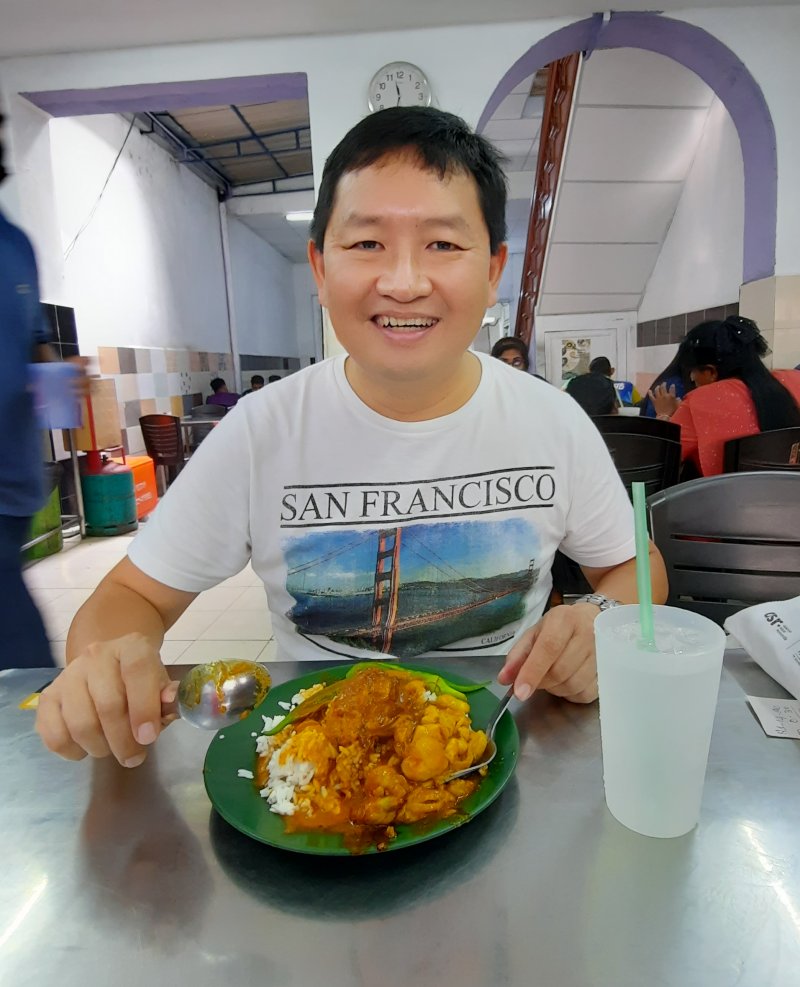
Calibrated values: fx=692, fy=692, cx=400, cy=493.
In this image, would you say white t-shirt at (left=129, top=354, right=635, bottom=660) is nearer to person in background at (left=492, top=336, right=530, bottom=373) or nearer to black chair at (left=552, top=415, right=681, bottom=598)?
black chair at (left=552, top=415, right=681, bottom=598)

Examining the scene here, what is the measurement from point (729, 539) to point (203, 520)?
3.35 feet

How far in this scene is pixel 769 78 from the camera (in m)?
3.75

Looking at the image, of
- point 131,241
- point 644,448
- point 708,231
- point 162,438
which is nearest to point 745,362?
point 644,448

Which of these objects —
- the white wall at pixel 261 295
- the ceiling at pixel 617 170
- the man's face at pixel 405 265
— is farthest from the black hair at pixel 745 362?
the white wall at pixel 261 295

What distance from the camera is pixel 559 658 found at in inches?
34.1

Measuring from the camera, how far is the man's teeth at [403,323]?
1.05 metres

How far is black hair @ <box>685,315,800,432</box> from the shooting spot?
118 inches

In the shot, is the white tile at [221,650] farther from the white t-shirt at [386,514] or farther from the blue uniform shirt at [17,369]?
the white t-shirt at [386,514]

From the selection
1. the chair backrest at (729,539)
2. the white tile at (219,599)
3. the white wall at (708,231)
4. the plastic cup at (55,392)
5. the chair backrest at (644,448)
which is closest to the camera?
the chair backrest at (729,539)

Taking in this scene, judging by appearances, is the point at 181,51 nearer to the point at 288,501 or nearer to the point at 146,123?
the point at 146,123

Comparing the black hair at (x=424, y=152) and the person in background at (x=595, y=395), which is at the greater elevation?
the black hair at (x=424, y=152)

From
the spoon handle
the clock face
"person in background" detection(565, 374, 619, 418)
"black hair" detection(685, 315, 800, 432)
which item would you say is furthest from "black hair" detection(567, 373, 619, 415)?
the spoon handle

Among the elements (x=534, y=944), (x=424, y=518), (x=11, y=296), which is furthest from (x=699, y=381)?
(x=534, y=944)

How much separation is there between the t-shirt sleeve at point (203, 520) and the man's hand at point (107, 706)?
1.17 feet
